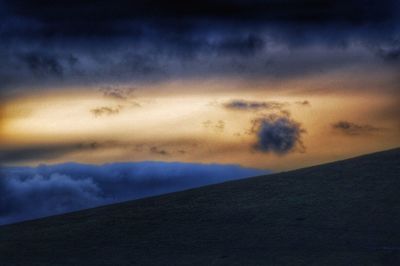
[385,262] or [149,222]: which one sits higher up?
[149,222]

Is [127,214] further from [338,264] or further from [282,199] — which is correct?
[338,264]

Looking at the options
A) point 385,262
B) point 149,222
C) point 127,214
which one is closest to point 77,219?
point 127,214

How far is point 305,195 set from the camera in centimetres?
2223

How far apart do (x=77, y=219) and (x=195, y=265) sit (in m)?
8.34

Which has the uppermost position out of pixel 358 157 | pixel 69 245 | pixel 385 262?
pixel 358 157

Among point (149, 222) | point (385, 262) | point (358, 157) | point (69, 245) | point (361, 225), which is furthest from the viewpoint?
point (358, 157)

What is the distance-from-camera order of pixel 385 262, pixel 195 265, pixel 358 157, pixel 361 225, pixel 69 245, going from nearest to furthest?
pixel 385 262 < pixel 195 265 < pixel 361 225 < pixel 69 245 < pixel 358 157

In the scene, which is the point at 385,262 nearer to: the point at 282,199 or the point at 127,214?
the point at 282,199

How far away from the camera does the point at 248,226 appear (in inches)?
789

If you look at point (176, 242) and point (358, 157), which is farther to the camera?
point (358, 157)

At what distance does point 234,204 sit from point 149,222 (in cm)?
301

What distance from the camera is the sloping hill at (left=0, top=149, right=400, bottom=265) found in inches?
683

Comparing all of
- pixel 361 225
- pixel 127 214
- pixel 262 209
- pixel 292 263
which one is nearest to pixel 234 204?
pixel 262 209

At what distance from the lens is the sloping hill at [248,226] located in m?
17.4
